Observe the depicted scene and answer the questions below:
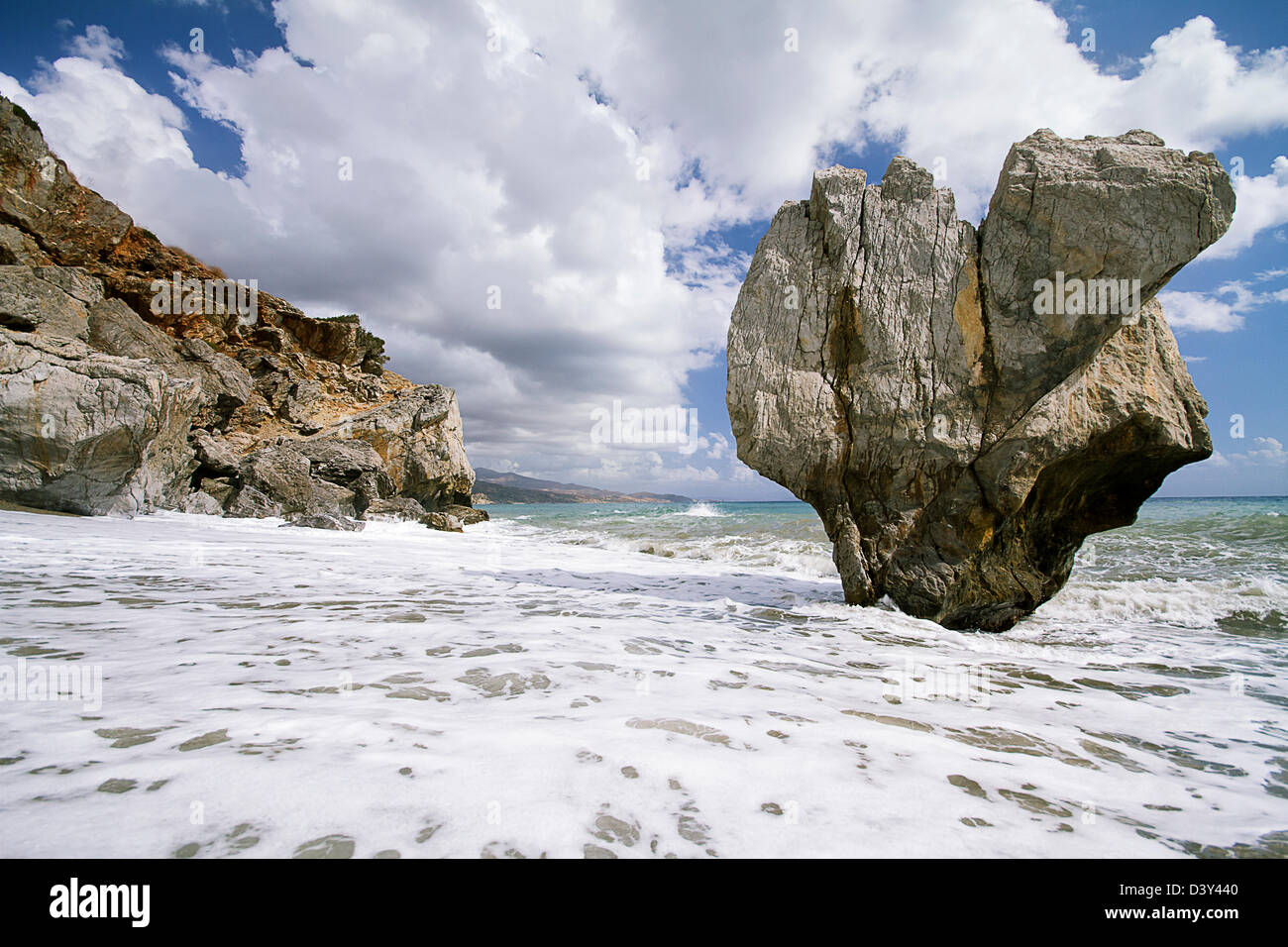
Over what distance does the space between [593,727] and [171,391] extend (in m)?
16.4

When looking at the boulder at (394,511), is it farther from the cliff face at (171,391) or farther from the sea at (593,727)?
the sea at (593,727)

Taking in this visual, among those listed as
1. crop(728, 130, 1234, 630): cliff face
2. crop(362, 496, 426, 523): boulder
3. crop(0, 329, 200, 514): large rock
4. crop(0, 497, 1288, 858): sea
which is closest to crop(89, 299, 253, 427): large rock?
crop(0, 329, 200, 514): large rock

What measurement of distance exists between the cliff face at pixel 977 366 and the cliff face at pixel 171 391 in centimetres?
1381

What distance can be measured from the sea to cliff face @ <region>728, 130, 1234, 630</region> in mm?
1212

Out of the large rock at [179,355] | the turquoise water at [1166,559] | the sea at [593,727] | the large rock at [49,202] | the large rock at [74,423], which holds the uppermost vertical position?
the large rock at [49,202]

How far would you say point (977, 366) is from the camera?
263 inches

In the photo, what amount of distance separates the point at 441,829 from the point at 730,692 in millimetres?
2199

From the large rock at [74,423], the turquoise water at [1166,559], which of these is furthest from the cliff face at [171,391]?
the turquoise water at [1166,559]

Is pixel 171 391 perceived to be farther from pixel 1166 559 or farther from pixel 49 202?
pixel 1166 559

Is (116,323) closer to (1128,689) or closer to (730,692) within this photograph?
(730,692)

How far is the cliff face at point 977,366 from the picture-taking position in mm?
6059

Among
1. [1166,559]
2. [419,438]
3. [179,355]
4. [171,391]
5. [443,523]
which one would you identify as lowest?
[1166,559]

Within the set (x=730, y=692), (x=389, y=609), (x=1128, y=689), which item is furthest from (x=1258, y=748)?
(x=389, y=609)

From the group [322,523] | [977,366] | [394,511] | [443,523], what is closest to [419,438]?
[394,511]
